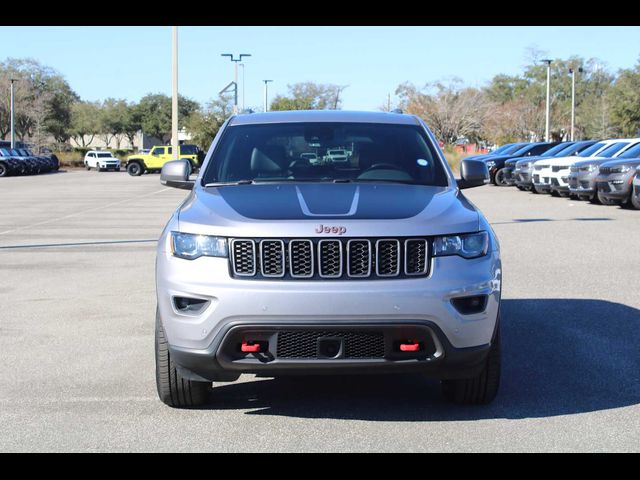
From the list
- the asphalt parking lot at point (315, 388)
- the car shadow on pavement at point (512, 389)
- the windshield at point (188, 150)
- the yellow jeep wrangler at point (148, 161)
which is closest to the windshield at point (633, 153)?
the asphalt parking lot at point (315, 388)

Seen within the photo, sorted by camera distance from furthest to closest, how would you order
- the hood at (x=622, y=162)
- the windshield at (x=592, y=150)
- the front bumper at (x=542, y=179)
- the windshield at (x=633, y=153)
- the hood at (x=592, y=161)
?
the front bumper at (x=542, y=179) < the windshield at (x=592, y=150) < the hood at (x=592, y=161) < the windshield at (x=633, y=153) < the hood at (x=622, y=162)

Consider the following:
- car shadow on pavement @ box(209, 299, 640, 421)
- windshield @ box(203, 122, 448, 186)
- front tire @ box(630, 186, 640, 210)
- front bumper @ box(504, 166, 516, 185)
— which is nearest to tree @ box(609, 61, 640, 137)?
front bumper @ box(504, 166, 516, 185)

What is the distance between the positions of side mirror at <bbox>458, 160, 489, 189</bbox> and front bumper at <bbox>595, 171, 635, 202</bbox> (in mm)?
15330

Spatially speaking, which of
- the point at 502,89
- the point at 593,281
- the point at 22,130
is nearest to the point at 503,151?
the point at 593,281

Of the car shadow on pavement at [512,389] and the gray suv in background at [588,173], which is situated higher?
the gray suv in background at [588,173]

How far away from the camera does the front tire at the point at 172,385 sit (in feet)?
17.5

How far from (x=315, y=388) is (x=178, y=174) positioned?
1878 mm

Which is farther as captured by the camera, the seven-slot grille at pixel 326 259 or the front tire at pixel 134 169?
the front tire at pixel 134 169

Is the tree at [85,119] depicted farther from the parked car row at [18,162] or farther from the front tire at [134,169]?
the front tire at [134,169]

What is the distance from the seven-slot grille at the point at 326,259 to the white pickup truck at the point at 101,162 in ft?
224

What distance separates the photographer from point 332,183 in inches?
236

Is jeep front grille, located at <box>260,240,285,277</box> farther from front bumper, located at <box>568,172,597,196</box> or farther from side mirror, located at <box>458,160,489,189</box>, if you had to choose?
front bumper, located at <box>568,172,597,196</box>

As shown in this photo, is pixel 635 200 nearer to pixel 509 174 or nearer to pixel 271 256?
pixel 509 174
